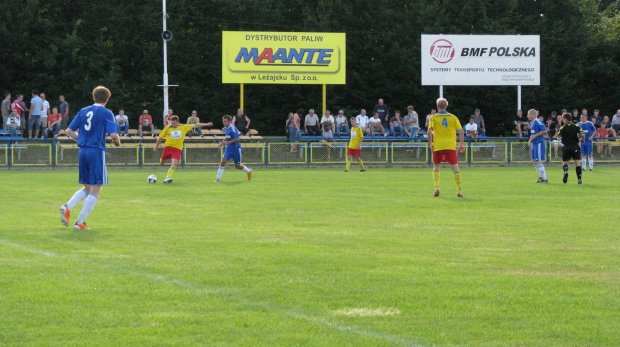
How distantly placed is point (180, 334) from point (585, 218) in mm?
9144

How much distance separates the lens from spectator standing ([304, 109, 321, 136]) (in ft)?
120

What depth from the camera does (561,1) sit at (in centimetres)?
5191

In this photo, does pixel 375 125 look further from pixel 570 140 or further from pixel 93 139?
pixel 93 139

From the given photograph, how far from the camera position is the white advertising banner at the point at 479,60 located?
132 feet

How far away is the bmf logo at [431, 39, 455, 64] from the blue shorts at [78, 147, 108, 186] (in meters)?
29.7

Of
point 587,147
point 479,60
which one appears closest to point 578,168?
point 587,147

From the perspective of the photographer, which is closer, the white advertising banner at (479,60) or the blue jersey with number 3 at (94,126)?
the blue jersey with number 3 at (94,126)

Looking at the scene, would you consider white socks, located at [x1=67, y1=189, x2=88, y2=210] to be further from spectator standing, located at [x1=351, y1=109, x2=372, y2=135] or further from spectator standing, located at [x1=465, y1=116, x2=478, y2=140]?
spectator standing, located at [x1=465, y1=116, x2=478, y2=140]

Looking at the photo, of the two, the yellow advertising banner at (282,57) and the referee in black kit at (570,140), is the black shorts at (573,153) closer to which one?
the referee in black kit at (570,140)

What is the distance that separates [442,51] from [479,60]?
1775mm

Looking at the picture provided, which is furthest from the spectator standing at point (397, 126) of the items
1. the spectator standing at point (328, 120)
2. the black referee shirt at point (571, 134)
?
the black referee shirt at point (571, 134)

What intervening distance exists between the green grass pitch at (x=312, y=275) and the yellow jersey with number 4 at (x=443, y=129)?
88.4 inches

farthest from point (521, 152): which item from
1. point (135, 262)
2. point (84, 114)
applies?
point (135, 262)

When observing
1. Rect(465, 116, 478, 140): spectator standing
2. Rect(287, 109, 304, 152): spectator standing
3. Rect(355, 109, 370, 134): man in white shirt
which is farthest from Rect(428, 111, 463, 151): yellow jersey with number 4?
Rect(465, 116, 478, 140): spectator standing
